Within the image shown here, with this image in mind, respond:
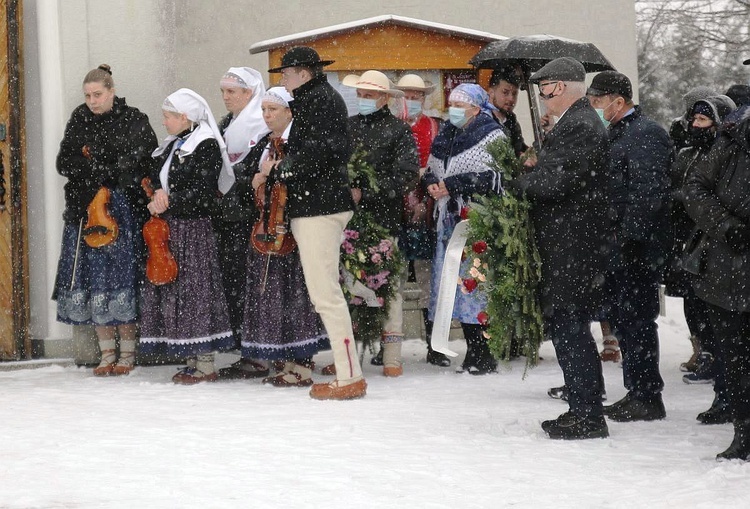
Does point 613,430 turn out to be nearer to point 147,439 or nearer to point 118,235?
point 147,439

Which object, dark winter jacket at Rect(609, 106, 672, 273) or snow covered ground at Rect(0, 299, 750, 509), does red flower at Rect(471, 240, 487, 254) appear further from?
snow covered ground at Rect(0, 299, 750, 509)

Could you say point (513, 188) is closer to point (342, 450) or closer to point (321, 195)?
point (321, 195)

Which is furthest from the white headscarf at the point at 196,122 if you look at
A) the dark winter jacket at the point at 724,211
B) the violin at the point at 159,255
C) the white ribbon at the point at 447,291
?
the dark winter jacket at the point at 724,211

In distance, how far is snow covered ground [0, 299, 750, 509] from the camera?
5.06m

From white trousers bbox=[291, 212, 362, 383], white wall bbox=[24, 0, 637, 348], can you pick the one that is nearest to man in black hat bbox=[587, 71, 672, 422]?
white trousers bbox=[291, 212, 362, 383]

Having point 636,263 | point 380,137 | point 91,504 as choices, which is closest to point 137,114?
point 380,137

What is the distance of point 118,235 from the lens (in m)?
8.55

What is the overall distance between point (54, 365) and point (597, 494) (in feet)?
16.7

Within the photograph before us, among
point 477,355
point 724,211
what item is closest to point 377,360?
point 477,355

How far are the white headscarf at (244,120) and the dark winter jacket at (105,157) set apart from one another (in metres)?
0.57

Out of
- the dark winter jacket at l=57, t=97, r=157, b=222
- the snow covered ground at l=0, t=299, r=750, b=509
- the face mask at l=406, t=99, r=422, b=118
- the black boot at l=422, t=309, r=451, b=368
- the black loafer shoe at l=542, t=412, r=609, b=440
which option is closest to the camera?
the snow covered ground at l=0, t=299, r=750, b=509

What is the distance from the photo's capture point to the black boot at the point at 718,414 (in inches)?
262

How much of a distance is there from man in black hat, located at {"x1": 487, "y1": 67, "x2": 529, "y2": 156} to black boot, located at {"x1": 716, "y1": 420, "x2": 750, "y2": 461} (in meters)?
4.07

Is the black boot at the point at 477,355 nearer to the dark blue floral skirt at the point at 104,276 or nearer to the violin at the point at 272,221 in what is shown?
the violin at the point at 272,221
